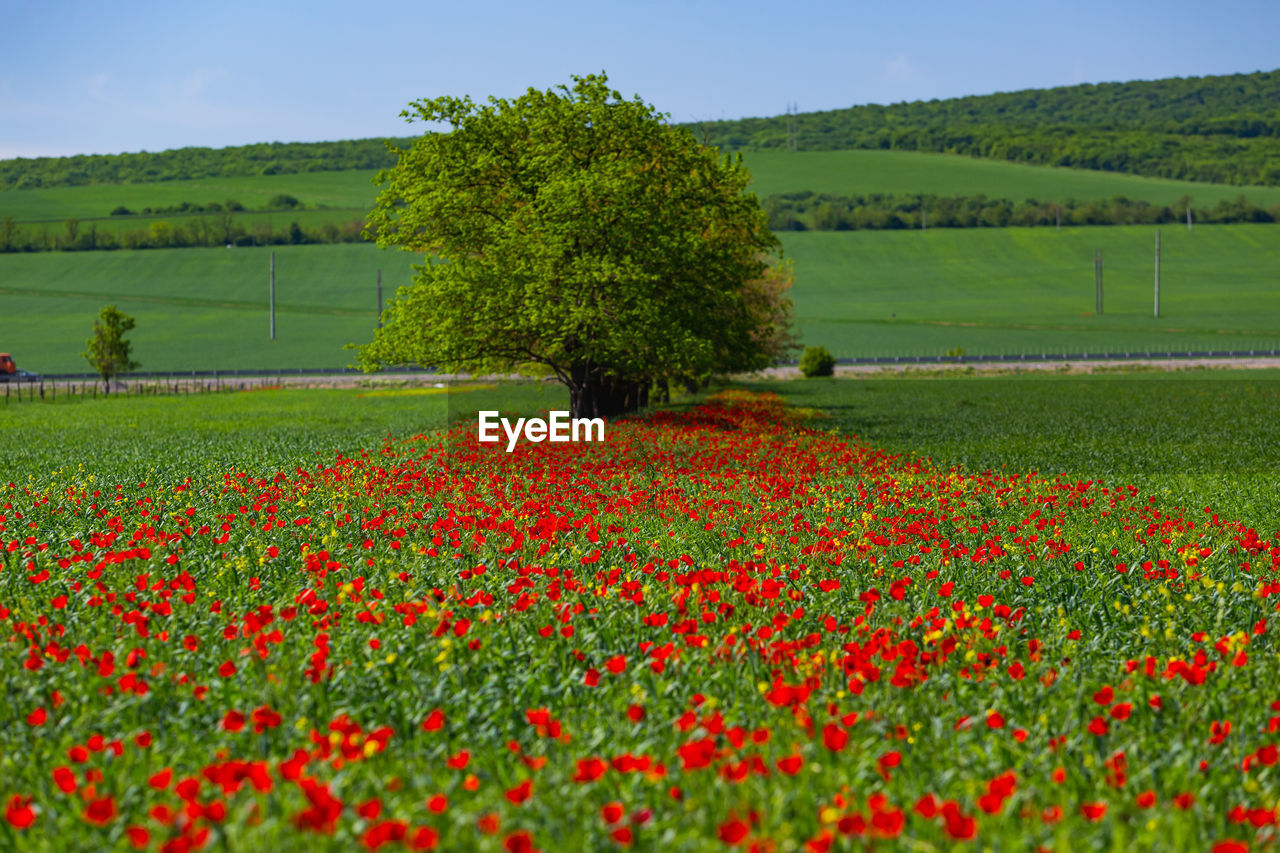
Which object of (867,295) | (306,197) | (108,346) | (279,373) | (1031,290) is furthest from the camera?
(306,197)

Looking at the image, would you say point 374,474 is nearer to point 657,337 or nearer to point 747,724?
point 747,724

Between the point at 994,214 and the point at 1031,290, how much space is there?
120 ft

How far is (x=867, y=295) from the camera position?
5507 inches

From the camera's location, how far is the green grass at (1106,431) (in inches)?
730

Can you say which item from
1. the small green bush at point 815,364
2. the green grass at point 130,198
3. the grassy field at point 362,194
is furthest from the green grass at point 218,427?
the green grass at point 130,198

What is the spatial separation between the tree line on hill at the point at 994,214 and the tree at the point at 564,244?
5495 inches

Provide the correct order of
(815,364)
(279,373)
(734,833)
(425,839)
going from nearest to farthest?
(734,833) < (425,839) < (815,364) < (279,373)

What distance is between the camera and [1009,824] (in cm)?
480

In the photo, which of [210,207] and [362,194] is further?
[362,194]

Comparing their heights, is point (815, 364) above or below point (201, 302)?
below

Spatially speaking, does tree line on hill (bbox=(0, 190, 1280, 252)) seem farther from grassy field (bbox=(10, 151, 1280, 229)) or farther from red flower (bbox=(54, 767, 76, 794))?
red flower (bbox=(54, 767, 76, 794))

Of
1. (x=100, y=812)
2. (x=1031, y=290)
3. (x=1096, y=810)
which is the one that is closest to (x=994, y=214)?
(x=1031, y=290)

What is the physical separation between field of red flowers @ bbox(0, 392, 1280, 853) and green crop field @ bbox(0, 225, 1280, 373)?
9166 cm

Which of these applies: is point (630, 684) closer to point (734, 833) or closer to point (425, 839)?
point (425, 839)
